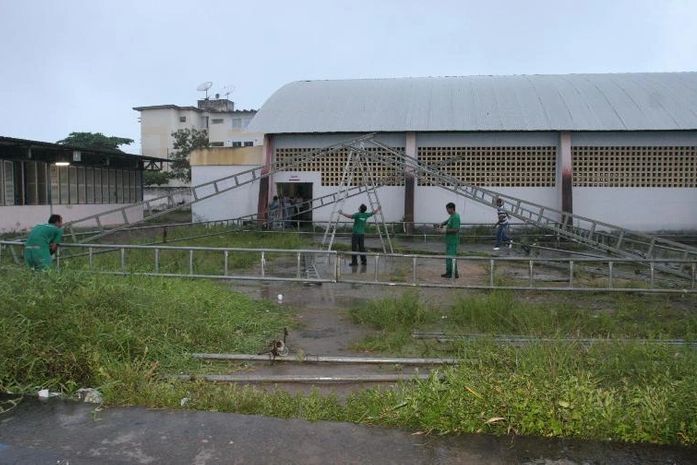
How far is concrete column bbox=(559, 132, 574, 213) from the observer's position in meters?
24.4

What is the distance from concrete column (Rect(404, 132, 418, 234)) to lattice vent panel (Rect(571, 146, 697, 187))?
7.06 metres

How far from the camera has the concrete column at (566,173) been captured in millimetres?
24391

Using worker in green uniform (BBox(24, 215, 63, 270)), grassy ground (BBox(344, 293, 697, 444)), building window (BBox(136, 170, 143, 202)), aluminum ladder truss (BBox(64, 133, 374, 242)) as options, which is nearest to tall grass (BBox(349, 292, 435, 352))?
grassy ground (BBox(344, 293, 697, 444))

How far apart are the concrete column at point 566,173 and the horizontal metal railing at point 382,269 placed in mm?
9087

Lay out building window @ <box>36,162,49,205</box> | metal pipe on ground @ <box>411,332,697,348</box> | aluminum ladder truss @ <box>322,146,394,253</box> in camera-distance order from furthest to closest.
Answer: building window @ <box>36,162,49,205</box>, aluminum ladder truss @ <box>322,146,394,253</box>, metal pipe on ground @ <box>411,332,697,348</box>

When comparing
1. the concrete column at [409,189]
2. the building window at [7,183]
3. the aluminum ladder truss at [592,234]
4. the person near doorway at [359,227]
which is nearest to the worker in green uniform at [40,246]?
the person near doorway at [359,227]

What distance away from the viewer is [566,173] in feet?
80.5

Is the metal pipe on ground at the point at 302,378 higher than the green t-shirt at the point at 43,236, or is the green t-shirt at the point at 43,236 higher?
the green t-shirt at the point at 43,236

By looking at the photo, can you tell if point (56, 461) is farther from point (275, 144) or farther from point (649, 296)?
point (275, 144)

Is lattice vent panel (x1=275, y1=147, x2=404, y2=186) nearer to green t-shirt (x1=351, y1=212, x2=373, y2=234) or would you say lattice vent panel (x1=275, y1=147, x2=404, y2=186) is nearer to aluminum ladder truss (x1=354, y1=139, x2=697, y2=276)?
aluminum ladder truss (x1=354, y1=139, x2=697, y2=276)

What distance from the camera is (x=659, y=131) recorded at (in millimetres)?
24641

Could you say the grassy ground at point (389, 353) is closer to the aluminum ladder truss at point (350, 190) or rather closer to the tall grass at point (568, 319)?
the tall grass at point (568, 319)

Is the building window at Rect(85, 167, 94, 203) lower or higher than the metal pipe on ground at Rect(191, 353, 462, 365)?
higher

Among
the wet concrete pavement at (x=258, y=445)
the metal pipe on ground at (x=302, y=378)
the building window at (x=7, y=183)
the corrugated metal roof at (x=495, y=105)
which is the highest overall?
the corrugated metal roof at (x=495, y=105)
